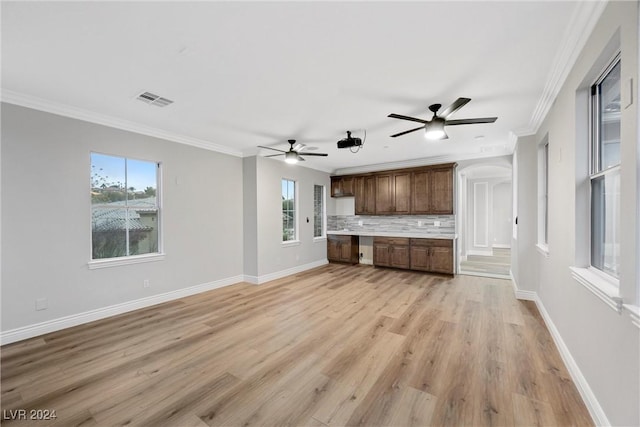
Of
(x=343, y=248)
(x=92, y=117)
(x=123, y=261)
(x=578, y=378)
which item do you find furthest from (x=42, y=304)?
(x=343, y=248)

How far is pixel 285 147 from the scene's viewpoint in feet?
16.9

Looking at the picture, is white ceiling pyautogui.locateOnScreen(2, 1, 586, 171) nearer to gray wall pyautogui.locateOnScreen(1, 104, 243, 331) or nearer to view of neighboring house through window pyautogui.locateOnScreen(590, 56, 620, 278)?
gray wall pyautogui.locateOnScreen(1, 104, 243, 331)

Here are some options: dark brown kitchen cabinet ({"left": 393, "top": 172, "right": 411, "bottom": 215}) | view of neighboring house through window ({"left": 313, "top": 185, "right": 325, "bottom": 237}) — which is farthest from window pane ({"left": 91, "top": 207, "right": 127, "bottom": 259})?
dark brown kitchen cabinet ({"left": 393, "top": 172, "right": 411, "bottom": 215})

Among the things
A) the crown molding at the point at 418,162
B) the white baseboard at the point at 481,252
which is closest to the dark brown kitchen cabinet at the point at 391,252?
the crown molding at the point at 418,162

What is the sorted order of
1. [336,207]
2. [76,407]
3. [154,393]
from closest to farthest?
1. [76,407]
2. [154,393]
3. [336,207]

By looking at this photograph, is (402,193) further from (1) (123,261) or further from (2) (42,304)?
(2) (42,304)

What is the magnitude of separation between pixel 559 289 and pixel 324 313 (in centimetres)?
268

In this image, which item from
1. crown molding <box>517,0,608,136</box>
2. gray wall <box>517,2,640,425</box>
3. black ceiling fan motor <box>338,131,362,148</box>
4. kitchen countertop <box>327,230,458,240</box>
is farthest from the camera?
kitchen countertop <box>327,230,458,240</box>

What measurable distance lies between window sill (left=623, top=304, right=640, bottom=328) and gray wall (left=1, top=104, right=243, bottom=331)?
5.02 meters

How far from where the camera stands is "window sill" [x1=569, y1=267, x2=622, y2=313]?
4.76ft

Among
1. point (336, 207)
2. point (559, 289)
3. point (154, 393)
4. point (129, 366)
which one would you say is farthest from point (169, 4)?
point (336, 207)

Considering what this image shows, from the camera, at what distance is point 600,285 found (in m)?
1.67

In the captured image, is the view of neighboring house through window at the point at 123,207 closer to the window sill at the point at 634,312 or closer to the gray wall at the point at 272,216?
the gray wall at the point at 272,216

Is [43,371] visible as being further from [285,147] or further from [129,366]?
[285,147]
